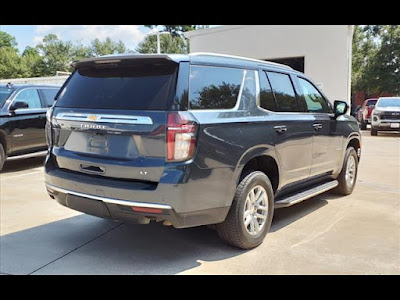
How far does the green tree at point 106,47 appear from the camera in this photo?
61919mm

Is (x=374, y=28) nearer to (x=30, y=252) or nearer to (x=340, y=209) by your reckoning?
(x=340, y=209)

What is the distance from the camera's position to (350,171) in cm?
640

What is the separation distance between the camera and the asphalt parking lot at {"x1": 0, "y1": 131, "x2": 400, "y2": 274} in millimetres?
3609

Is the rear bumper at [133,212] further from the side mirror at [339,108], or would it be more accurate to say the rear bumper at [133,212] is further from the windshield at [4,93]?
the windshield at [4,93]

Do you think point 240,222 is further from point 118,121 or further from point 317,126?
point 317,126

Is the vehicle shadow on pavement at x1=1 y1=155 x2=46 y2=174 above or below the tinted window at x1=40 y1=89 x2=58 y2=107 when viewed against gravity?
below

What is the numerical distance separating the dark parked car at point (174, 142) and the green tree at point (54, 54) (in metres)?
53.3

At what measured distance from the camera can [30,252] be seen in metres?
3.95

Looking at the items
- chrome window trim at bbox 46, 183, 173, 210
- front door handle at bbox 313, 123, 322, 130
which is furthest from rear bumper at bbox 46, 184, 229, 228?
front door handle at bbox 313, 123, 322, 130

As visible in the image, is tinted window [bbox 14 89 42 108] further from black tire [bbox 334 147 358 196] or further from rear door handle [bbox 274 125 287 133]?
black tire [bbox 334 147 358 196]

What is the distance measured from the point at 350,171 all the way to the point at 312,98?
5.71 feet

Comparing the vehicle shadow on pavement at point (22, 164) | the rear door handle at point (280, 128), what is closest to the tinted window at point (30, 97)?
the vehicle shadow on pavement at point (22, 164)

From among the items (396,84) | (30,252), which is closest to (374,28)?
(396,84)

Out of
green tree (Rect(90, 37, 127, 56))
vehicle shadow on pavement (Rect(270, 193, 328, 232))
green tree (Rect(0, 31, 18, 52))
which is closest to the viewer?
vehicle shadow on pavement (Rect(270, 193, 328, 232))
